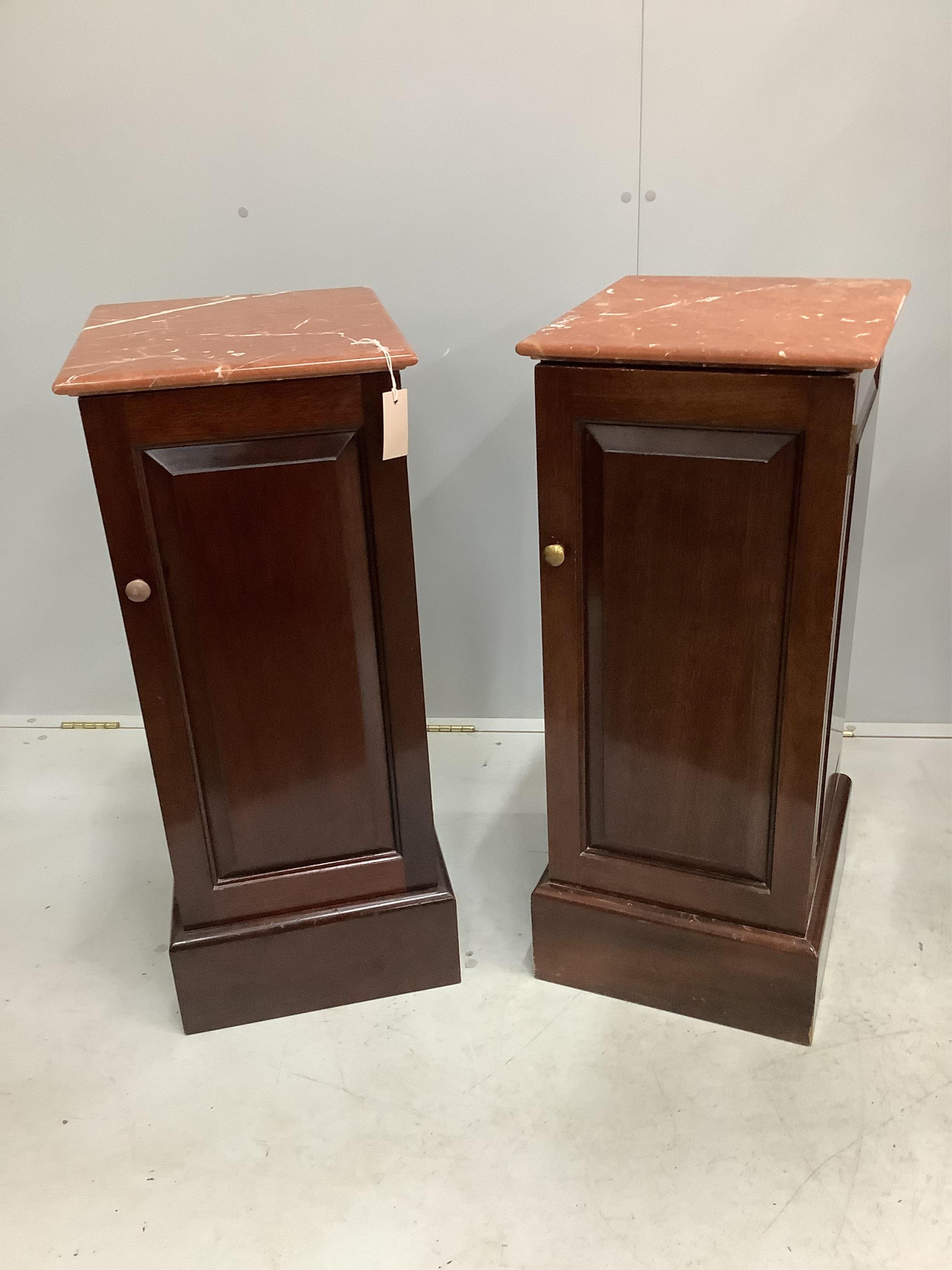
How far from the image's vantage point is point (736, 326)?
1.28m

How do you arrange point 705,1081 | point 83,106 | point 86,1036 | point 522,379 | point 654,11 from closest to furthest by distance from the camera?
point 705,1081 < point 86,1036 < point 654,11 < point 83,106 < point 522,379

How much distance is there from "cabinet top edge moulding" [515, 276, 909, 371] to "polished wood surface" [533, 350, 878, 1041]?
27 mm

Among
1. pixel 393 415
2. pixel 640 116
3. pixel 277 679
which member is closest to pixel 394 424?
pixel 393 415

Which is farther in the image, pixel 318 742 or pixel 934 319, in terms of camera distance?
pixel 934 319

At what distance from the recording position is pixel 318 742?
1483mm

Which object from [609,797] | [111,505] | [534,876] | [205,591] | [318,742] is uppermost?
[111,505]

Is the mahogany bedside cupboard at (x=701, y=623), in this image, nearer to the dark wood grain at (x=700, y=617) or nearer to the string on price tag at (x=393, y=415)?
the dark wood grain at (x=700, y=617)

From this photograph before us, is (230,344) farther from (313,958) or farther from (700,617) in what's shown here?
(313,958)

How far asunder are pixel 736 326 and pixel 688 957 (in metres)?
0.89

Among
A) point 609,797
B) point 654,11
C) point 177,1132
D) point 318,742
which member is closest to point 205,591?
point 318,742

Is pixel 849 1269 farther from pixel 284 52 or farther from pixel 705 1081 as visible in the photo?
pixel 284 52

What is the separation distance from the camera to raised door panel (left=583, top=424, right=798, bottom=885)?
1.27 m

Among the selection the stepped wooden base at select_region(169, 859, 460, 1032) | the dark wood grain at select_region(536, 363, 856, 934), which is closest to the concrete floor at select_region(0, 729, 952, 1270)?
the stepped wooden base at select_region(169, 859, 460, 1032)

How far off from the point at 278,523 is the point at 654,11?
1147mm
